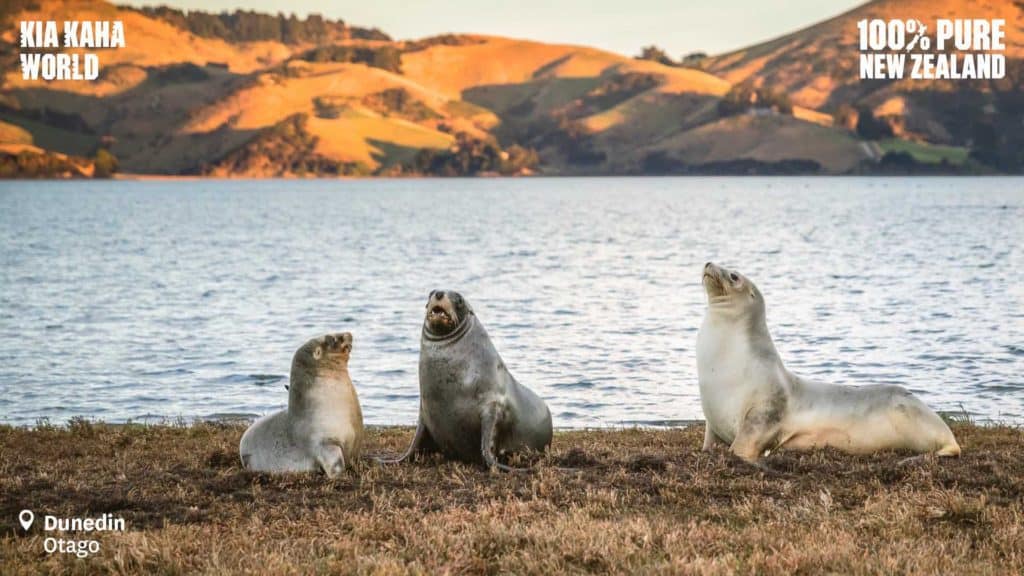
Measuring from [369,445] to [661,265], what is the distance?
56.9 metres

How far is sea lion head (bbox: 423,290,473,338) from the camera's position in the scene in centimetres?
1418

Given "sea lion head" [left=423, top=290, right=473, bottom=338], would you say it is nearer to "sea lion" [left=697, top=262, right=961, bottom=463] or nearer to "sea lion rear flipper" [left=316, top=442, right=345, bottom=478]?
"sea lion rear flipper" [left=316, top=442, right=345, bottom=478]

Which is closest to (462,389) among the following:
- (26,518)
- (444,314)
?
(444,314)

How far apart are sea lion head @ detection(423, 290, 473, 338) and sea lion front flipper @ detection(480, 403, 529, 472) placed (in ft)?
3.15

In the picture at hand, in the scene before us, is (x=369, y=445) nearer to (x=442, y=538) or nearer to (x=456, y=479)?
(x=456, y=479)

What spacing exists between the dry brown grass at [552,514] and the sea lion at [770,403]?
41 cm

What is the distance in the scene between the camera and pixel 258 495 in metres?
12.5

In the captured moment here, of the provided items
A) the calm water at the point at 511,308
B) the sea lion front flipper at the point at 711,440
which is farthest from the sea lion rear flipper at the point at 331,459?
the calm water at the point at 511,308

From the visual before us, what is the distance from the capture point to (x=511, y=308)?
49.6 m

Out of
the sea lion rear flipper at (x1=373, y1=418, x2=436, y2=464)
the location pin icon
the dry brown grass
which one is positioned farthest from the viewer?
the sea lion rear flipper at (x1=373, y1=418, x2=436, y2=464)

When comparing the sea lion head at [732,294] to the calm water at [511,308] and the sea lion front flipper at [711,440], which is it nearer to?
the sea lion front flipper at [711,440]

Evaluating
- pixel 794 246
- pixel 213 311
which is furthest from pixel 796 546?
pixel 794 246

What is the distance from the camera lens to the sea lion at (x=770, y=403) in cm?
1453

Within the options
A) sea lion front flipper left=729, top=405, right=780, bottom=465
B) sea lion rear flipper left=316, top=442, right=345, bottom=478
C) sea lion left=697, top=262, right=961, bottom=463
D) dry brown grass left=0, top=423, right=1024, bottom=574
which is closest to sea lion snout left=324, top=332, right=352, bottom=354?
sea lion rear flipper left=316, top=442, right=345, bottom=478
